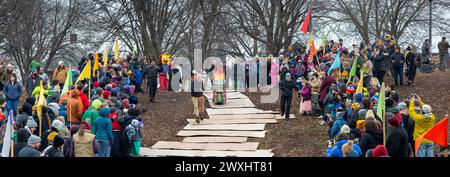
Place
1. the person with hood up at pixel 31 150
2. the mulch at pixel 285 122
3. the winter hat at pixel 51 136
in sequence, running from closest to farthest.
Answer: the person with hood up at pixel 31 150 → the winter hat at pixel 51 136 → the mulch at pixel 285 122

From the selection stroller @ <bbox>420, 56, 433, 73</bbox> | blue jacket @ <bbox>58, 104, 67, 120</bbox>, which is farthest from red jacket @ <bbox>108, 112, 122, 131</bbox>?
stroller @ <bbox>420, 56, 433, 73</bbox>

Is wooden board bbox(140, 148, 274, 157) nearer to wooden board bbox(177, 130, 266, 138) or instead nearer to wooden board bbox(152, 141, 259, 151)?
wooden board bbox(152, 141, 259, 151)

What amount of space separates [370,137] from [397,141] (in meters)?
0.52

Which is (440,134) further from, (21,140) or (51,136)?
(21,140)

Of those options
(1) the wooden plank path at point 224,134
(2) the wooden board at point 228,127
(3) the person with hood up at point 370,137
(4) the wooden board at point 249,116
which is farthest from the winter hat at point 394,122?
(4) the wooden board at point 249,116

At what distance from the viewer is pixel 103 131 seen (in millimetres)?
13344

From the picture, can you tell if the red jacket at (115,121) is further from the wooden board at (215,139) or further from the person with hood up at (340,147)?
the person with hood up at (340,147)

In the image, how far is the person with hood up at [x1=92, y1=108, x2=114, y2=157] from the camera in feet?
43.7

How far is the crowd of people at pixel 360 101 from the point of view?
11.2 m

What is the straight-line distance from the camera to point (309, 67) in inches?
909

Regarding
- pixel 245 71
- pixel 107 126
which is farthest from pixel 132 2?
pixel 107 126

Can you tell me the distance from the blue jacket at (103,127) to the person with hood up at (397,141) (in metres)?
5.44

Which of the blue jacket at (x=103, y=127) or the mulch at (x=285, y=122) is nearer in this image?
the blue jacket at (x=103, y=127)

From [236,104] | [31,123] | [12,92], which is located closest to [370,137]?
[31,123]
